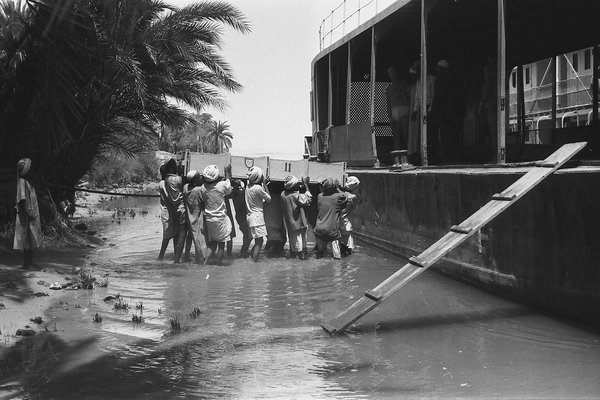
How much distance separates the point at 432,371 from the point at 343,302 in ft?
10.2

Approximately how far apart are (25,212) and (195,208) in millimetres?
2865

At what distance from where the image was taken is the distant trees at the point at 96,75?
852 cm

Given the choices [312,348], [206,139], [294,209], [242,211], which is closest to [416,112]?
[294,209]

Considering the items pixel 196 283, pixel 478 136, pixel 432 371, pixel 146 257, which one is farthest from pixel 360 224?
pixel 432 371

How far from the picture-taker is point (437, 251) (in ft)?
23.6

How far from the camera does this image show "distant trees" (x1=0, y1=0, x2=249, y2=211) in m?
8.52

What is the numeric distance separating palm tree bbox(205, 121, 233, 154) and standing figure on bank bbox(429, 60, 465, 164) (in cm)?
6923

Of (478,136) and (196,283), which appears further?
(478,136)

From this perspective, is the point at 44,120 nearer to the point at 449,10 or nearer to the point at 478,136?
the point at 449,10

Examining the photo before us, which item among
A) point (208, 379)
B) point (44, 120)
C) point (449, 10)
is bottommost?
point (208, 379)

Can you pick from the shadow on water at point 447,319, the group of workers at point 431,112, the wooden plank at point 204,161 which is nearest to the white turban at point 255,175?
the wooden plank at point 204,161

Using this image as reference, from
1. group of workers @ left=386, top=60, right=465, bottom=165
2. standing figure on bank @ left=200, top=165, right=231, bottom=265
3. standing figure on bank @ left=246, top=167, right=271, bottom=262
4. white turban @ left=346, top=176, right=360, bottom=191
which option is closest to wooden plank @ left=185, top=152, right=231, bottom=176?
standing figure on bank @ left=200, top=165, right=231, bottom=265

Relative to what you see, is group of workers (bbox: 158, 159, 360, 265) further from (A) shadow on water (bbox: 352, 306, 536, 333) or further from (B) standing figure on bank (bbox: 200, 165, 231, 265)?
(A) shadow on water (bbox: 352, 306, 536, 333)

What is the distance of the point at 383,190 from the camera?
1362cm
